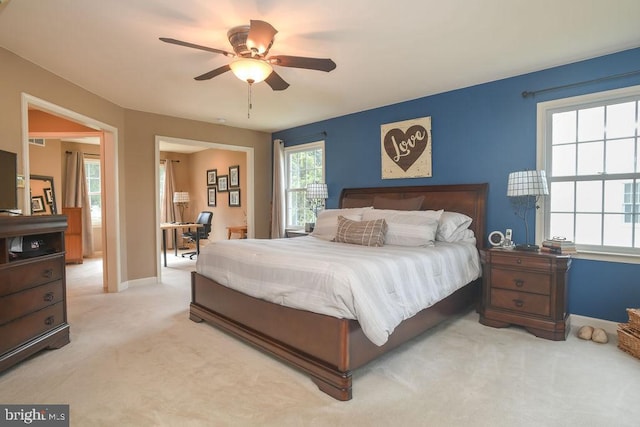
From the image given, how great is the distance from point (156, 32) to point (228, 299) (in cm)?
218

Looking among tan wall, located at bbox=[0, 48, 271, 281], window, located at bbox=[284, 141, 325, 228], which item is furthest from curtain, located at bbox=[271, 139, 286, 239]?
tan wall, located at bbox=[0, 48, 271, 281]

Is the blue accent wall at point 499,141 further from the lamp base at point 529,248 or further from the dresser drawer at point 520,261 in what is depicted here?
the dresser drawer at point 520,261

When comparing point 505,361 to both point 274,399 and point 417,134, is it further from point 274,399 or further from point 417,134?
point 417,134

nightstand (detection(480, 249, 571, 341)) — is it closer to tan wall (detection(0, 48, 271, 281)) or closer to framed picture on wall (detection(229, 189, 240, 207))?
tan wall (detection(0, 48, 271, 281))

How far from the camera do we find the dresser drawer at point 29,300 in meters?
2.25

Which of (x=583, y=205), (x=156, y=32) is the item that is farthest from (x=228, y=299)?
(x=583, y=205)

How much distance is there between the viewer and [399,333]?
8.14 ft

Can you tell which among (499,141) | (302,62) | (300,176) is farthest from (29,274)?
(499,141)

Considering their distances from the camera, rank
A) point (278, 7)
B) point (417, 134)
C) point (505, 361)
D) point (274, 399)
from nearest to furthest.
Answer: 1. point (274, 399)
2. point (278, 7)
3. point (505, 361)
4. point (417, 134)

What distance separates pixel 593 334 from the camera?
2.81 metres

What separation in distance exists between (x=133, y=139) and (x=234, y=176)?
2898 mm

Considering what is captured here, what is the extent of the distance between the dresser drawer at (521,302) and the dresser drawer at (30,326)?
3.76 m

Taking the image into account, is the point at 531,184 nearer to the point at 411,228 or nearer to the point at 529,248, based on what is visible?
the point at 529,248

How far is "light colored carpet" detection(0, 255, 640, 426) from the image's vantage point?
1.83 metres
